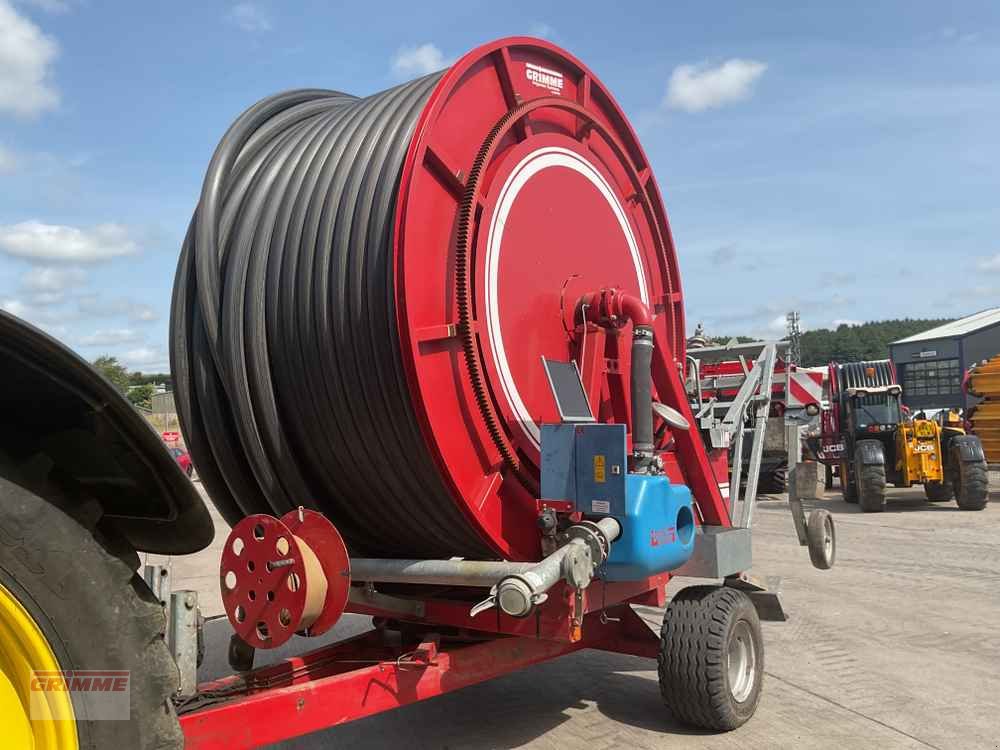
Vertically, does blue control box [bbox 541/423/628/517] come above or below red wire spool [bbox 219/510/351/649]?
above

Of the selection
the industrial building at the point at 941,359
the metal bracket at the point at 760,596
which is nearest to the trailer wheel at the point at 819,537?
the metal bracket at the point at 760,596

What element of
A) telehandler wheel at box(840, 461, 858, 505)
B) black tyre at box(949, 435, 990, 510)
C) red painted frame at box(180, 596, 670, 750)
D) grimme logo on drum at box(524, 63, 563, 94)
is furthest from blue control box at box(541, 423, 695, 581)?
telehandler wheel at box(840, 461, 858, 505)

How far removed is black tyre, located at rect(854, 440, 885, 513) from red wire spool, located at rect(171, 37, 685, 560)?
11801 millimetres

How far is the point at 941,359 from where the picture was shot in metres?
47.1

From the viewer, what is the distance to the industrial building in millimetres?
44938

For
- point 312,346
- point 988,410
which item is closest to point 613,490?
point 312,346

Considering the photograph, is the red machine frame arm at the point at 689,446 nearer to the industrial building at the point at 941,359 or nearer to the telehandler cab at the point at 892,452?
the telehandler cab at the point at 892,452

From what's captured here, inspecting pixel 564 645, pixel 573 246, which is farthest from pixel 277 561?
pixel 573 246

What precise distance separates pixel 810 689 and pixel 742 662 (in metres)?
0.84

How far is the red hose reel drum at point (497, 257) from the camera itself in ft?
11.7

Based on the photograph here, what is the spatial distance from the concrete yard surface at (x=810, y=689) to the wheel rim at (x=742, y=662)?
0.19 metres

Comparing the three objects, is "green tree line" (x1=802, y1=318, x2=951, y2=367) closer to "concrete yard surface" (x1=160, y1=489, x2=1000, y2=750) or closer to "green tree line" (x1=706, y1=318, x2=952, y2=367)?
"green tree line" (x1=706, y1=318, x2=952, y2=367)

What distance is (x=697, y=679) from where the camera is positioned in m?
4.27

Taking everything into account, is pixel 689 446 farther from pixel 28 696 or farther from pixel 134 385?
pixel 134 385
